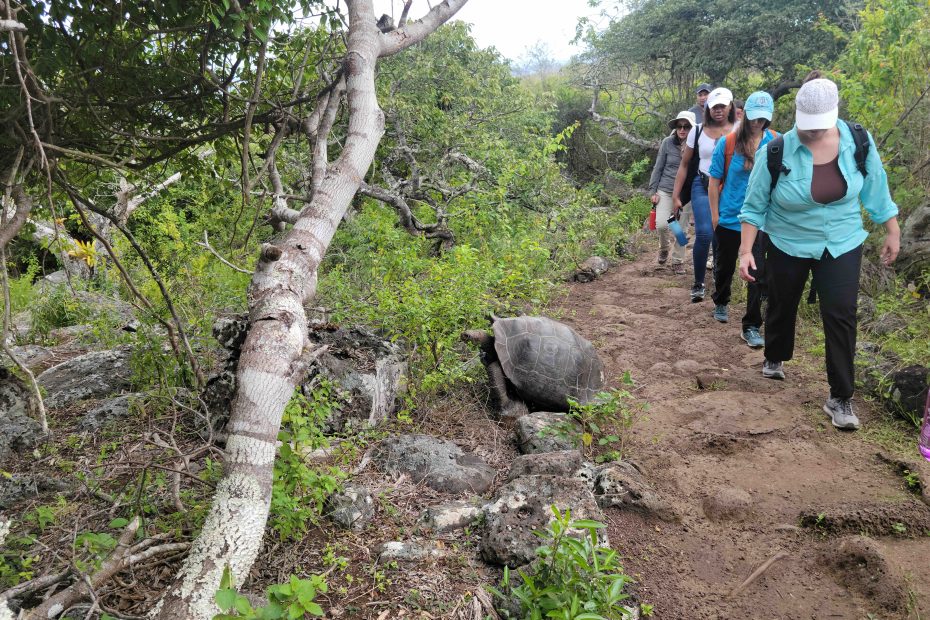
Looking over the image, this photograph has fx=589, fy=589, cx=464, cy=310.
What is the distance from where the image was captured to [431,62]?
894 cm

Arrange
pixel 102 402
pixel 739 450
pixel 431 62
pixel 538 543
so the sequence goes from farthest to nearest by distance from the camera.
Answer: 1. pixel 431 62
2. pixel 102 402
3. pixel 739 450
4. pixel 538 543

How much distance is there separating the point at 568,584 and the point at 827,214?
8.75 feet

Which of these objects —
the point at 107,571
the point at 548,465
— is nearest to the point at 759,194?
the point at 548,465

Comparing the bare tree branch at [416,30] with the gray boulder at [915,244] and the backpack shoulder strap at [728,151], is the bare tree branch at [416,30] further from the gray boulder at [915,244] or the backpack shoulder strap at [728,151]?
the gray boulder at [915,244]

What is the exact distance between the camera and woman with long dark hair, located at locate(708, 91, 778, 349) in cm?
427

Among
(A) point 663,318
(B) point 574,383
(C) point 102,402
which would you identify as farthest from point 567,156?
(C) point 102,402

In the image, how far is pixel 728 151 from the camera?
459 cm

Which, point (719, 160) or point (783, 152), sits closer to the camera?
point (783, 152)

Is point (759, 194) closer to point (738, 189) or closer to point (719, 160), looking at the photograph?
point (738, 189)

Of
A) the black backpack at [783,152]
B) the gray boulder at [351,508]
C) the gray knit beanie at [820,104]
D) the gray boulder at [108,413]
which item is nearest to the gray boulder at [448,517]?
the gray boulder at [351,508]

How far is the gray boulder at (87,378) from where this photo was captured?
3996mm

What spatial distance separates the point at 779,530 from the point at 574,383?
1.73 meters

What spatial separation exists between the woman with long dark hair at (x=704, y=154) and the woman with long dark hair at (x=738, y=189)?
473mm

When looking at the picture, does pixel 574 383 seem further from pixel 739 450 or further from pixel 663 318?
pixel 663 318
